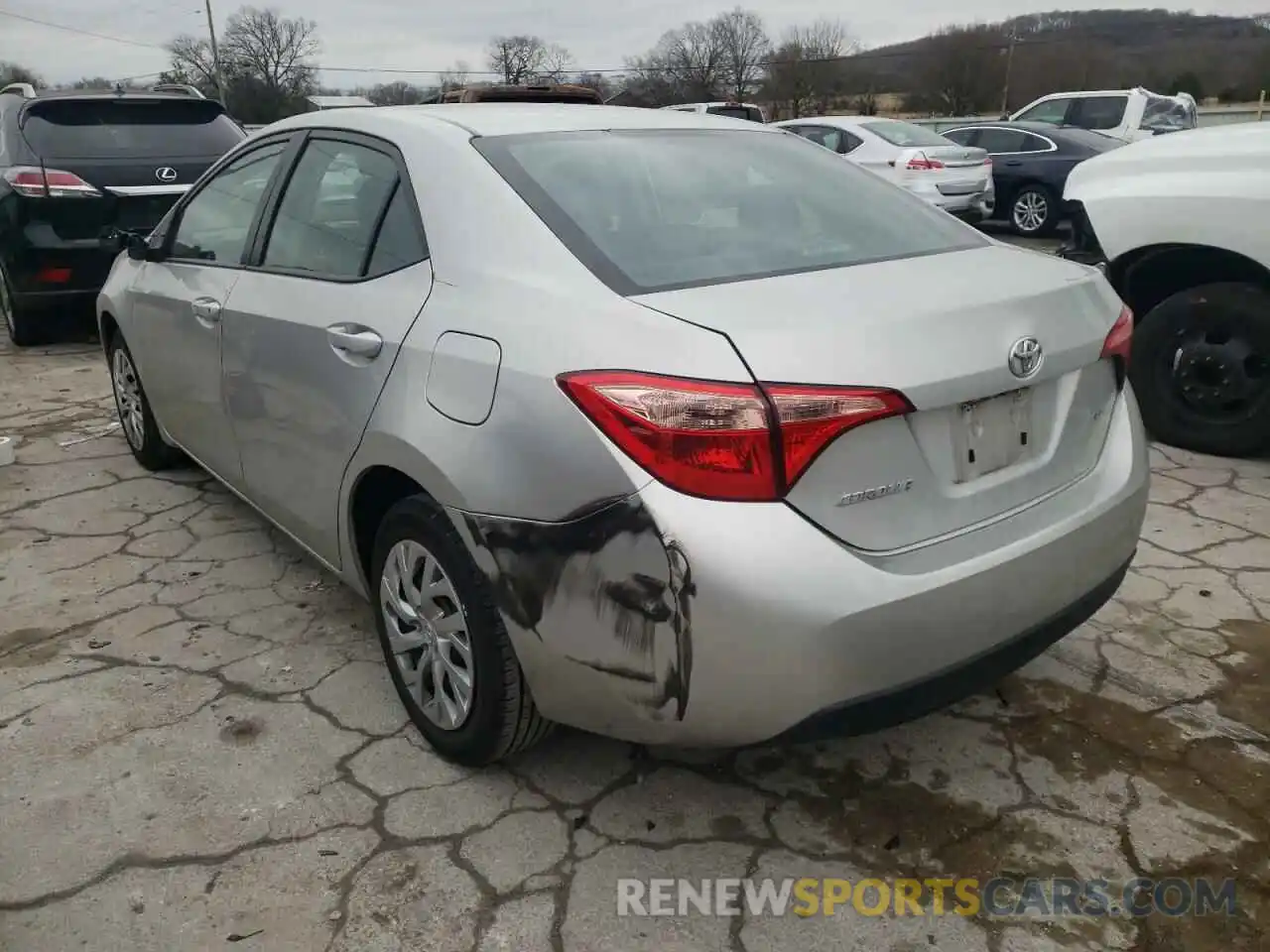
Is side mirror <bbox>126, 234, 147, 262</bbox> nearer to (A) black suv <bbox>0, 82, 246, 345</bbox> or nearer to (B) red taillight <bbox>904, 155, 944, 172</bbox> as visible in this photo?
(A) black suv <bbox>0, 82, 246, 345</bbox>

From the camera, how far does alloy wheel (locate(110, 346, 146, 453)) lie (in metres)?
4.27

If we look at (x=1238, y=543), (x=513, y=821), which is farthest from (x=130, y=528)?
(x=1238, y=543)

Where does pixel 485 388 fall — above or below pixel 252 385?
above

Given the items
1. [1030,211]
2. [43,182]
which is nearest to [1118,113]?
[1030,211]

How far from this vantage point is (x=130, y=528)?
3.91 meters

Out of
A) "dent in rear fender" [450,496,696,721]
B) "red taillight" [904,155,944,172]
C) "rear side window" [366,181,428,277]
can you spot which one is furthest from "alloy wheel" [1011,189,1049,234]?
"dent in rear fender" [450,496,696,721]

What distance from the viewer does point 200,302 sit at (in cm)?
320

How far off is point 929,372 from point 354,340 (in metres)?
1.35

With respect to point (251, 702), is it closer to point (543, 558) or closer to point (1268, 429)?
point (543, 558)

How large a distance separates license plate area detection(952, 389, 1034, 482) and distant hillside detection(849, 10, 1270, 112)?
49.1 metres

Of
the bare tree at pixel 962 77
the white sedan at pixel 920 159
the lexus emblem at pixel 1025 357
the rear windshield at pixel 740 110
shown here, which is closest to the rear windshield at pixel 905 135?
the white sedan at pixel 920 159

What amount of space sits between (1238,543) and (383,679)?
120 inches

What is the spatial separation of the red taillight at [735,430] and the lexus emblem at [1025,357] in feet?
1.18

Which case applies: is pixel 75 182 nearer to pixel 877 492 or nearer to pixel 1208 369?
pixel 877 492
